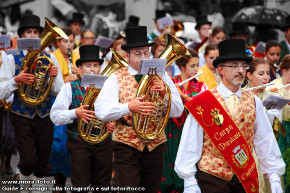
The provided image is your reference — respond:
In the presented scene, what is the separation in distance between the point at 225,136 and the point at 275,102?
206cm

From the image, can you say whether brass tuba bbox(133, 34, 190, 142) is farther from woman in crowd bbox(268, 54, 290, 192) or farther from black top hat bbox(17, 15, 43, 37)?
black top hat bbox(17, 15, 43, 37)

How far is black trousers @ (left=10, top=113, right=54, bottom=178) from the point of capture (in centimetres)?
841

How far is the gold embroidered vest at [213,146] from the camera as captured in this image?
202 inches

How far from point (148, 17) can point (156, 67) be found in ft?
49.7

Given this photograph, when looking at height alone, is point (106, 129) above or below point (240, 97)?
below

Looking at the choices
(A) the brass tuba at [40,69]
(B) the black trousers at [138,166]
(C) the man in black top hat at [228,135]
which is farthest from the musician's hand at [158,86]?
(A) the brass tuba at [40,69]

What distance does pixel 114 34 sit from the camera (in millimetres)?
21828

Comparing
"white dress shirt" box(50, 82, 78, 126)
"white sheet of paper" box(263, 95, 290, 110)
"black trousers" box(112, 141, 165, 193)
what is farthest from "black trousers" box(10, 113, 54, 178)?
"white sheet of paper" box(263, 95, 290, 110)

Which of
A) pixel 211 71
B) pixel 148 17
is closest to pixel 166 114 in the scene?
pixel 211 71

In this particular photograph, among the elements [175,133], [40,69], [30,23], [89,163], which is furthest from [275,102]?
[30,23]

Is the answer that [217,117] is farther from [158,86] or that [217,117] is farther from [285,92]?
[285,92]

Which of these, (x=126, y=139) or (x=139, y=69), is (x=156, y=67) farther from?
(x=126, y=139)

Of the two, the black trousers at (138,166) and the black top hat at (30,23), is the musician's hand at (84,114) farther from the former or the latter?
the black top hat at (30,23)

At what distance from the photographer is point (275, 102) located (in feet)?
23.1
